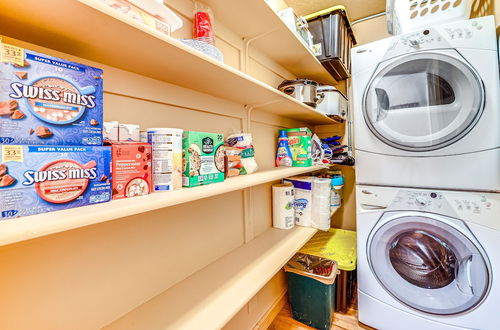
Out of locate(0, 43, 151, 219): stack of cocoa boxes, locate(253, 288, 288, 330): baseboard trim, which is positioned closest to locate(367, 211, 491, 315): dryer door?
locate(253, 288, 288, 330): baseboard trim

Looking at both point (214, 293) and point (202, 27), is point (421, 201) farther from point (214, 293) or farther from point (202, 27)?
point (202, 27)

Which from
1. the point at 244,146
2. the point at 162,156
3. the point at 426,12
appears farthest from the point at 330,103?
the point at 162,156

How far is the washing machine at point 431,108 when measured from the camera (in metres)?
1.12

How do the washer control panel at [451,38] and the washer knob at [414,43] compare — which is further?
the washer knob at [414,43]

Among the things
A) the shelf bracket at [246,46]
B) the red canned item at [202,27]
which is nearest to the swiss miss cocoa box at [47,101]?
the red canned item at [202,27]

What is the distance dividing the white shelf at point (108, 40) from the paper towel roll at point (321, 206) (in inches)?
35.6

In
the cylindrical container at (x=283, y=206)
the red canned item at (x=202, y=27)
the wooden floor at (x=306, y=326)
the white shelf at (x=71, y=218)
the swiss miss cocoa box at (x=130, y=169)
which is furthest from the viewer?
the wooden floor at (x=306, y=326)

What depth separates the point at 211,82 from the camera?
2.74ft

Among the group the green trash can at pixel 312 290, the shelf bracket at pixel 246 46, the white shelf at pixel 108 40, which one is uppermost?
the shelf bracket at pixel 246 46

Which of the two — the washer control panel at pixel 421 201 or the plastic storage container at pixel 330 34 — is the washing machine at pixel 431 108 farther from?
the plastic storage container at pixel 330 34

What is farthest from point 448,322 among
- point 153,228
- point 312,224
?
point 153,228

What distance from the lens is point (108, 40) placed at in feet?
1.72

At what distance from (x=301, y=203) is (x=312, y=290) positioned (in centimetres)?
62

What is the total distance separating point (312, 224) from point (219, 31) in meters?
1.29
